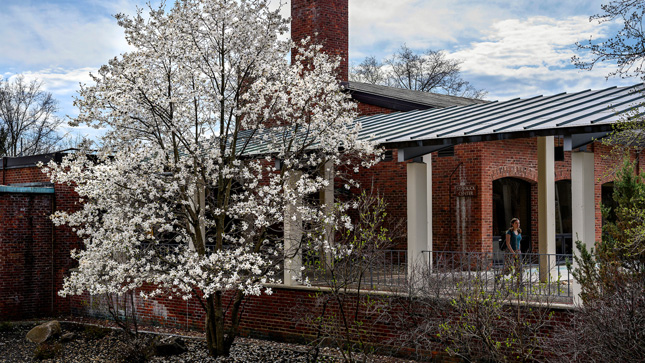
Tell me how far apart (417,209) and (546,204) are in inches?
99.8

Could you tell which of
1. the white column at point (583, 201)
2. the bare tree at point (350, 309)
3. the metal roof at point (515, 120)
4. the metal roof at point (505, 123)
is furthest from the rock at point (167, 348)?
the white column at point (583, 201)

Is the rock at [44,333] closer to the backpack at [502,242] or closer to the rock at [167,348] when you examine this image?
the rock at [167,348]

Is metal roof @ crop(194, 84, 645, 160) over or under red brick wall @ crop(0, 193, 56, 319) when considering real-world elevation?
over

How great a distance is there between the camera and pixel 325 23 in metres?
18.0

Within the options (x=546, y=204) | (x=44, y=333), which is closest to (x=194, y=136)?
(x=44, y=333)

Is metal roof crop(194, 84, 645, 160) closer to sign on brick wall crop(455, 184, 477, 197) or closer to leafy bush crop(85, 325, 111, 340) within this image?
sign on brick wall crop(455, 184, 477, 197)

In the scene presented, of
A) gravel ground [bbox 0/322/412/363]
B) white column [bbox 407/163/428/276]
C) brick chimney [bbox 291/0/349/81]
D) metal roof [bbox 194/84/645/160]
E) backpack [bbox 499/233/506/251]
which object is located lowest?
gravel ground [bbox 0/322/412/363]

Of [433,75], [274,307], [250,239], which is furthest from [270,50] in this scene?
[433,75]

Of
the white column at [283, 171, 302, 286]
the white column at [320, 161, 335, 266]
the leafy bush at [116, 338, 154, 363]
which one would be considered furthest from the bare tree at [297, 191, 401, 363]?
the leafy bush at [116, 338, 154, 363]

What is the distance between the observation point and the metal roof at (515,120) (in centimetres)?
885

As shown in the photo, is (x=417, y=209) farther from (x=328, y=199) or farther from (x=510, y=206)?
(x=510, y=206)

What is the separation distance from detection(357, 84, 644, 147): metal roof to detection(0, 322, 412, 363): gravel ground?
143 inches

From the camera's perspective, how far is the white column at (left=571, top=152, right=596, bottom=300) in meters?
9.05

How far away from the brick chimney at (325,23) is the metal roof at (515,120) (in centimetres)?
552
